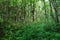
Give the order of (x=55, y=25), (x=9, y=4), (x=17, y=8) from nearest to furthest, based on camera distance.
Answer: (x=55, y=25) < (x=9, y=4) < (x=17, y=8)

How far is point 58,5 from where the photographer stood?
12.0m

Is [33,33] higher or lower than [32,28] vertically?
lower

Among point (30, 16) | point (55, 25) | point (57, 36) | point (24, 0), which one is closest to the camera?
point (57, 36)

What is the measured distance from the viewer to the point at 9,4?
18.7m

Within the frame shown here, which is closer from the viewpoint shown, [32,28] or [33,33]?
[33,33]

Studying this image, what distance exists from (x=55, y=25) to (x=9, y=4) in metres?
7.29

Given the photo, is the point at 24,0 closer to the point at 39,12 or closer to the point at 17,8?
the point at 17,8

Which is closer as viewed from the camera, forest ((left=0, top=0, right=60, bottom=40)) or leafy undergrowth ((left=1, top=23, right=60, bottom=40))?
leafy undergrowth ((left=1, top=23, right=60, bottom=40))

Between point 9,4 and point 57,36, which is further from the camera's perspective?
point 9,4

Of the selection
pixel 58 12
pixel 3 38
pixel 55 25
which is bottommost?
pixel 3 38

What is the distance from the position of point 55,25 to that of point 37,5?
14.2 metres

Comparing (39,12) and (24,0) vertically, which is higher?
(24,0)

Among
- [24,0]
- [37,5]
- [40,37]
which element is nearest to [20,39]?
[40,37]

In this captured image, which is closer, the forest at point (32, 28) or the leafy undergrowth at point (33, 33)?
the leafy undergrowth at point (33, 33)
